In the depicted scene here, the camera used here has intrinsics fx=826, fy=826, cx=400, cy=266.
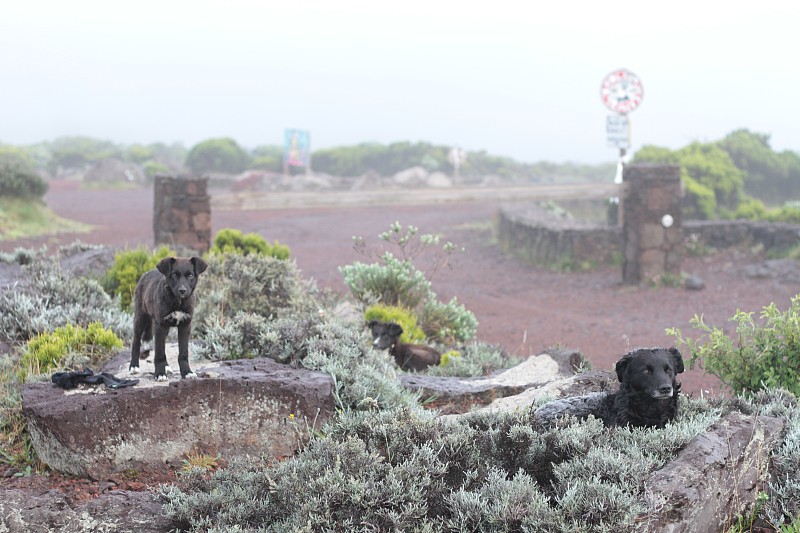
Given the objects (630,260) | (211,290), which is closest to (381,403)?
(211,290)

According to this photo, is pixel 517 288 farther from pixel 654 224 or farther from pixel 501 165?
pixel 501 165

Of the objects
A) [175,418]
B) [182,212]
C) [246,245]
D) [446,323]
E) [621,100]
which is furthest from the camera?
[621,100]

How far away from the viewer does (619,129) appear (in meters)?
22.4

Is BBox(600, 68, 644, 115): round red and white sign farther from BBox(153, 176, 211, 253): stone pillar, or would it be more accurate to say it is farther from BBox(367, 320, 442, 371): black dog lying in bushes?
BBox(367, 320, 442, 371): black dog lying in bushes

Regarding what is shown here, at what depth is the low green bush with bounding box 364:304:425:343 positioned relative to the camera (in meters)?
9.09

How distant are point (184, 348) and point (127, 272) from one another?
4.22 metres

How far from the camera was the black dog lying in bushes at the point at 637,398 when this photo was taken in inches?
173

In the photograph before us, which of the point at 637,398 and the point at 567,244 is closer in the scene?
the point at 637,398

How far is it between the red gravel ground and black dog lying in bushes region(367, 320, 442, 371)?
204 cm

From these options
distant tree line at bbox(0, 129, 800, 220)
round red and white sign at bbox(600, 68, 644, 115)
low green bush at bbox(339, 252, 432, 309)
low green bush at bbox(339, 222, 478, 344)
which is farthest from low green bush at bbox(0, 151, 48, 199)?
round red and white sign at bbox(600, 68, 644, 115)

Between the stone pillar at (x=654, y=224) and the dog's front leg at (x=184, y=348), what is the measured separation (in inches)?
487

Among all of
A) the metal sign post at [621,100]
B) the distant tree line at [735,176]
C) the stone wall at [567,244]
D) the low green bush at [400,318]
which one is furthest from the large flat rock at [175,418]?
the metal sign post at [621,100]

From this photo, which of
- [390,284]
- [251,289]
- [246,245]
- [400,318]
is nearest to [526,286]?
[390,284]

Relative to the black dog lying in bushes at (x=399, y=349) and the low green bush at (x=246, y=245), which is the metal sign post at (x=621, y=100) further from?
the black dog lying in bushes at (x=399, y=349)
